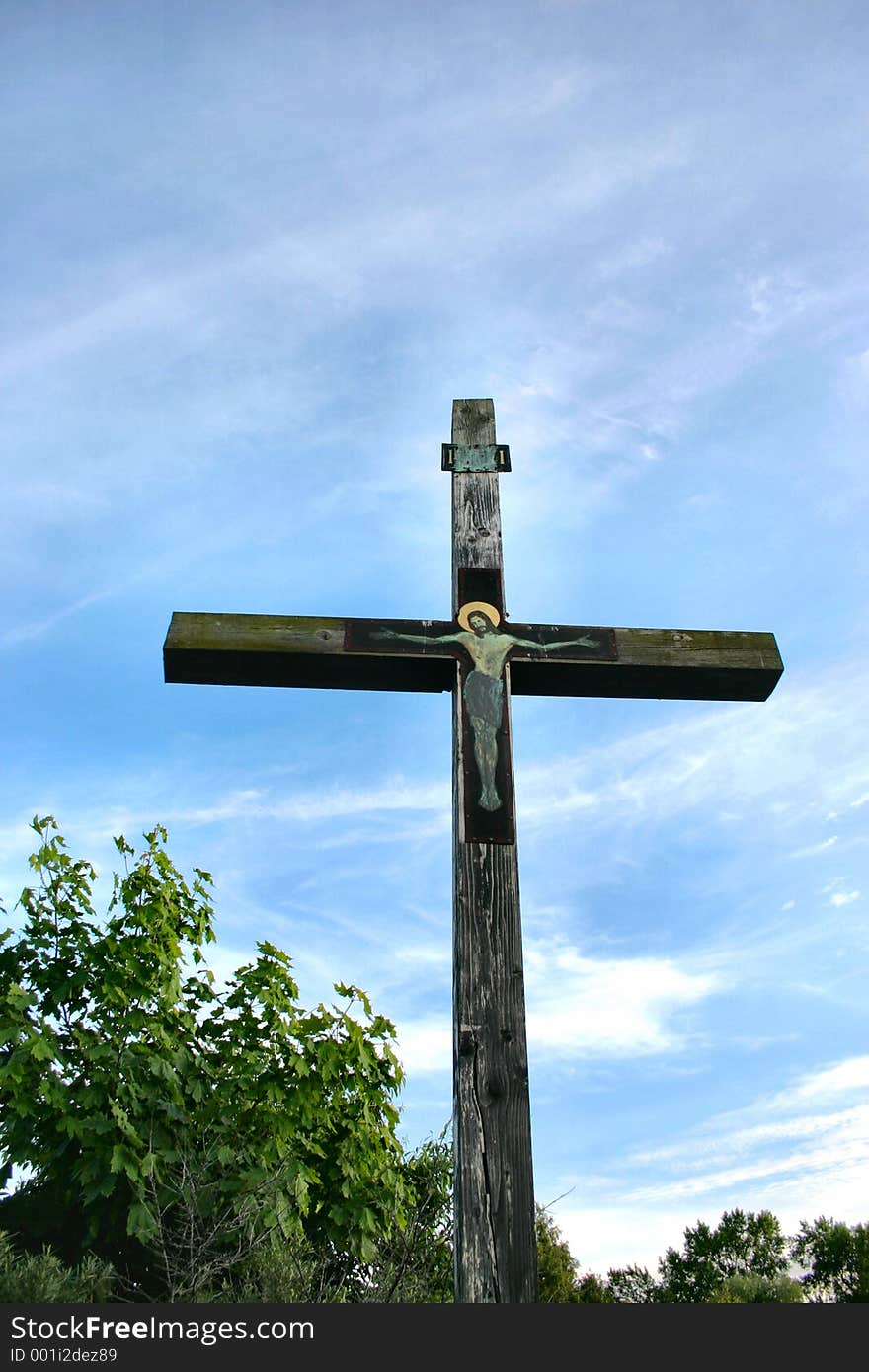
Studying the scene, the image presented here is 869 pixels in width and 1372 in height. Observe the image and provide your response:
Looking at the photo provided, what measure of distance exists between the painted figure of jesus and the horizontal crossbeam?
0.08 ft

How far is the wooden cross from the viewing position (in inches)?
156

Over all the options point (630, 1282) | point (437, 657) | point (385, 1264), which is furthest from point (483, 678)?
point (630, 1282)

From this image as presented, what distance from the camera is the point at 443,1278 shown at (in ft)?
22.2

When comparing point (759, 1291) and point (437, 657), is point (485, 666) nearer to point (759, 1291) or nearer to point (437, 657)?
point (437, 657)

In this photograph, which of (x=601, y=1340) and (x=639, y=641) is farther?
(x=639, y=641)

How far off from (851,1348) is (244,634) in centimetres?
379

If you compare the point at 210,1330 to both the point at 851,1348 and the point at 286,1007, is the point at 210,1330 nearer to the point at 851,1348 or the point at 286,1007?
the point at 851,1348

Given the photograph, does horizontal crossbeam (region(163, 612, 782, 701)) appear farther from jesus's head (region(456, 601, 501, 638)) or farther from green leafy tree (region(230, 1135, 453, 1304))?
green leafy tree (region(230, 1135, 453, 1304))

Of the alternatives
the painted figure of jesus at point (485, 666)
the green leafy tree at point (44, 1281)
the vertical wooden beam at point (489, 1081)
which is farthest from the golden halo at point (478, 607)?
the green leafy tree at point (44, 1281)

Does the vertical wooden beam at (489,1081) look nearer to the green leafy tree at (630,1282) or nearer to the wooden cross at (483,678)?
the wooden cross at (483,678)

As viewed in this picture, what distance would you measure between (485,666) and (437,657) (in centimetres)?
24

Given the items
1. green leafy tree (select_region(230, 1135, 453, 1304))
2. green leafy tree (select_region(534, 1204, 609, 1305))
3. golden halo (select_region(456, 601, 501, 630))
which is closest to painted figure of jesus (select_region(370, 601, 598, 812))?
golden halo (select_region(456, 601, 501, 630))

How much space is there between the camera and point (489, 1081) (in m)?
4.02

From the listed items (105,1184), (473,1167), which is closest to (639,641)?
(473,1167)
